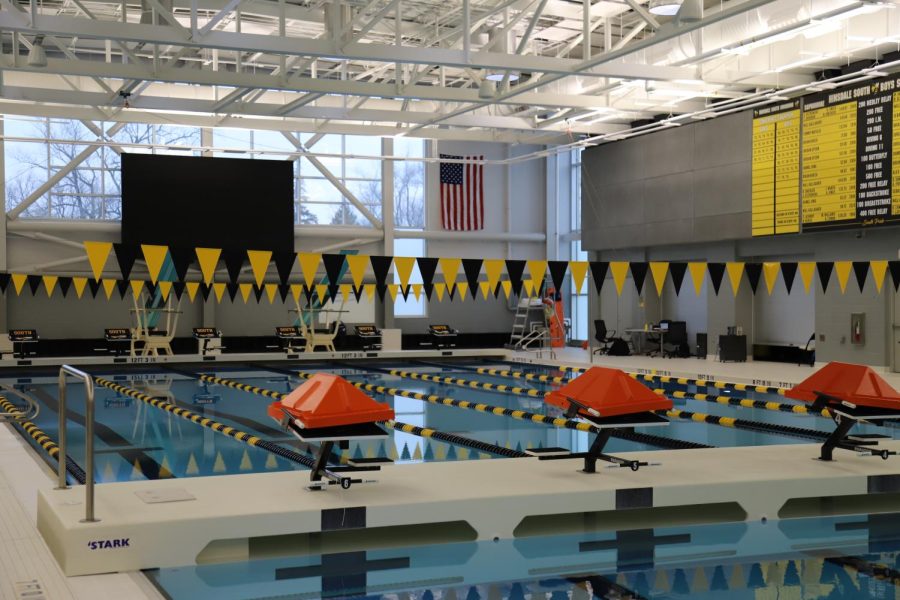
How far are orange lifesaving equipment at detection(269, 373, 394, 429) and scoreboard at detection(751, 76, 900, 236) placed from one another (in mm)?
11987

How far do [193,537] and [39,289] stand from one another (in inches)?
726

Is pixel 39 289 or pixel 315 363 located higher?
pixel 39 289

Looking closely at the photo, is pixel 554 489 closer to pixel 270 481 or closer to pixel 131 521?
pixel 270 481

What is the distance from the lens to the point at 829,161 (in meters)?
15.8

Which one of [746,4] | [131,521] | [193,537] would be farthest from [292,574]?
[746,4]

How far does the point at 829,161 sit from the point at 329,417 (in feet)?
42.9

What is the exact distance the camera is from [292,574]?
459cm

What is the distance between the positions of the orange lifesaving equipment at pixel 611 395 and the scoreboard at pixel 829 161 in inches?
426

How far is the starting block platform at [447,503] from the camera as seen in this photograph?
4414 millimetres

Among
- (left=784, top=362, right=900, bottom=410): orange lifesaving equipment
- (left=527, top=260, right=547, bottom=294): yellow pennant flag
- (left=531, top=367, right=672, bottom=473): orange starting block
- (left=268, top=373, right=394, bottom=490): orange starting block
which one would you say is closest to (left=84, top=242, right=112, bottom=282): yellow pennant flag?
(left=527, top=260, right=547, bottom=294): yellow pennant flag

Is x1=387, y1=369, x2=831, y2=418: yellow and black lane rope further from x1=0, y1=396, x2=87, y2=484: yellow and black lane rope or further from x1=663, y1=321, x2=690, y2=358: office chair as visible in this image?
x1=0, y1=396, x2=87, y2=484: yellow and black lane rope

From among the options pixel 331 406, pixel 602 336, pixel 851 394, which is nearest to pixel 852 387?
pixel 851 394

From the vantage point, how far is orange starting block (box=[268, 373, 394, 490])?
15.9ft

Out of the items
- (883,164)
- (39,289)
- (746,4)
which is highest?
(746,4)
